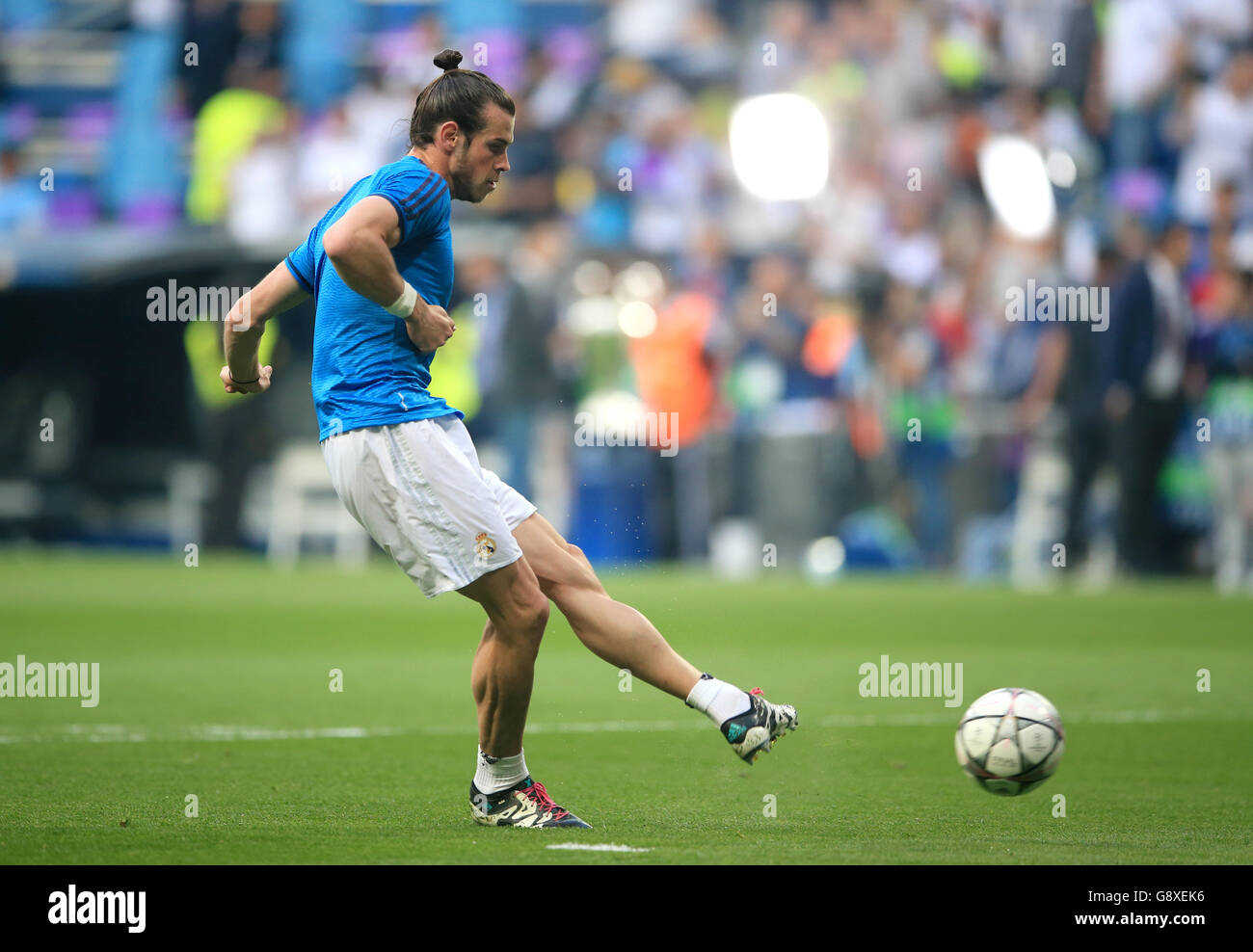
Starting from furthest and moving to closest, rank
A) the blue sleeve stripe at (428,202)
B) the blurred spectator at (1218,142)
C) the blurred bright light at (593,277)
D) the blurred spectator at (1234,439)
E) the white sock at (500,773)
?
the blurred bright light at (593,277) → the blurred spectator at (1218,142) → the blurred spectator at (1234,439) → the white sock at (500,773) → the blue sleeve stripe at (428,202)

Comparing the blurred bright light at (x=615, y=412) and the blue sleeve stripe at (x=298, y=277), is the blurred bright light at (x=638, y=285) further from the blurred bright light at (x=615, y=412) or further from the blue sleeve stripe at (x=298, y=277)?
the blue sleeve stripe at (x=298, y=277)

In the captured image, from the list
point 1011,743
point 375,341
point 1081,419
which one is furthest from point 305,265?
point 1081,419

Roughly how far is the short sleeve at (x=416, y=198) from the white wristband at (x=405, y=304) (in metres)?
0.20

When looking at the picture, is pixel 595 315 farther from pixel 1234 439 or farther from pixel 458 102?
pixel 458 102

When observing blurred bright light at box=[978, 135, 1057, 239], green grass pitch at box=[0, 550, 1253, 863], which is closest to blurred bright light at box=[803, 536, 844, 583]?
green grass pitch at box=[0, 550, 1253, 863]

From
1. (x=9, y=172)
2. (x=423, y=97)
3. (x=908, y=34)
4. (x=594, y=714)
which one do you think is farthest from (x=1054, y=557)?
(x=423, y=97)

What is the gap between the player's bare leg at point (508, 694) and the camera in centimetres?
620

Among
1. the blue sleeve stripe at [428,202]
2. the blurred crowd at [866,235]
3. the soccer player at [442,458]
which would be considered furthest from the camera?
the blurred crowd at [866,235]

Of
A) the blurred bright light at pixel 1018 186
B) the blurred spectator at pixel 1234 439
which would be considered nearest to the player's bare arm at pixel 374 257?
the blurred spectator at pixel 1234 439

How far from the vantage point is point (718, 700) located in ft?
20.6

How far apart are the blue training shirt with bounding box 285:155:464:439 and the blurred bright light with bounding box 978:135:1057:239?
14682mm

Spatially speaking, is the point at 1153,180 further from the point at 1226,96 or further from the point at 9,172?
the point at 9,172

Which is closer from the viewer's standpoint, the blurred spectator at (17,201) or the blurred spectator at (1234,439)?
the blurred spectator at (1234,439)

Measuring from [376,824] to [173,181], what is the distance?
16.0m
